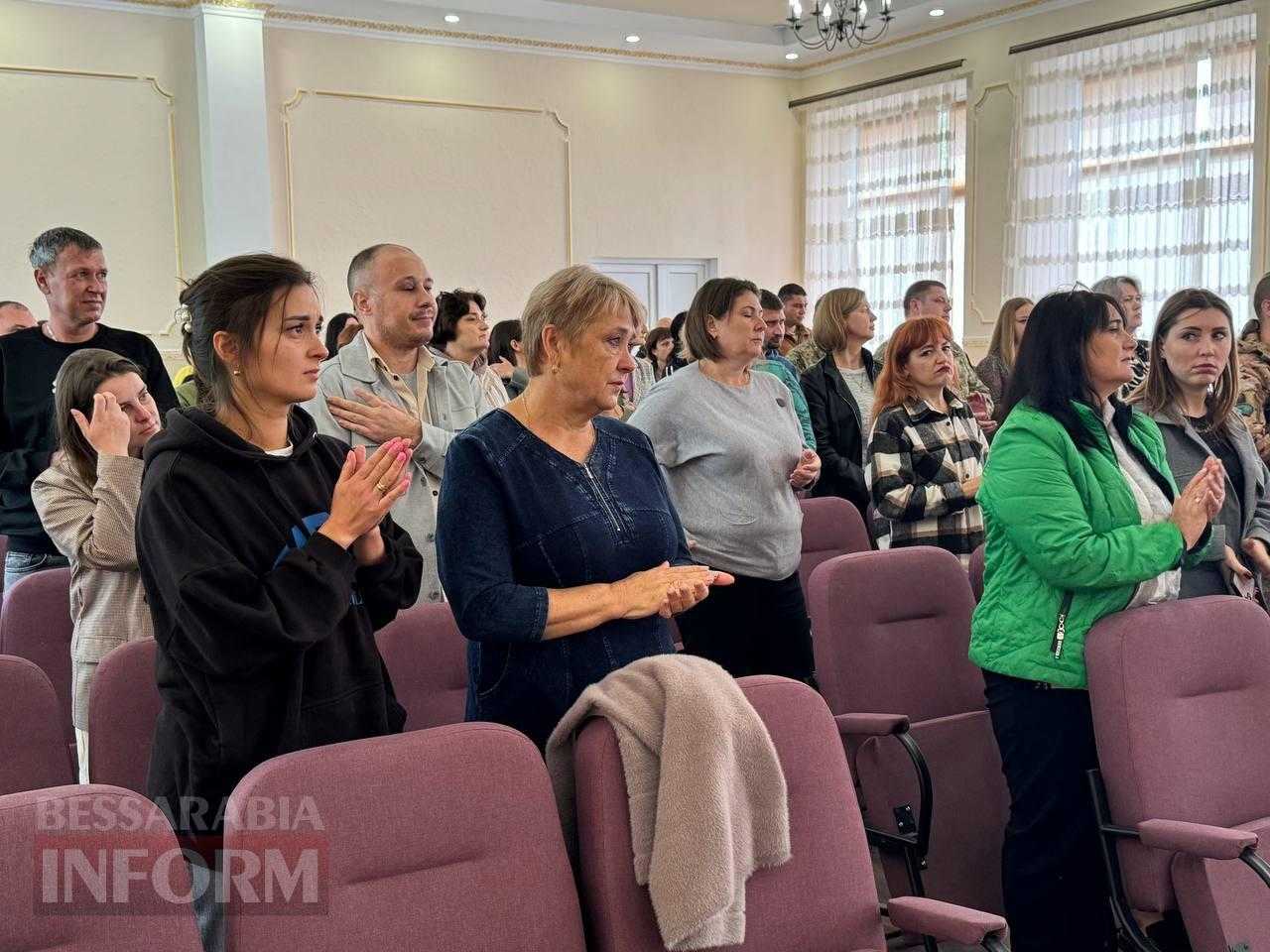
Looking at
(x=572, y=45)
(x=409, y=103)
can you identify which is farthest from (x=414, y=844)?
(x=572, y=45)

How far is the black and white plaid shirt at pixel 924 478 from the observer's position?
3.33 m

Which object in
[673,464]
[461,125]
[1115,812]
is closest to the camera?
[1115,812]

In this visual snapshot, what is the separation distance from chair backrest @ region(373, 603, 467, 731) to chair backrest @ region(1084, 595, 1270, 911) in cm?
116

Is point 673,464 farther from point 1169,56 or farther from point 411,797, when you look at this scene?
point 1169,56

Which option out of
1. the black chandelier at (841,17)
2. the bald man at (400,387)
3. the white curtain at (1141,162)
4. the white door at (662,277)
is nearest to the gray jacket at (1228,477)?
the bald man at (400,387)

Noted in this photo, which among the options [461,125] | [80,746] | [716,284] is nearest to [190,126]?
[461,125]

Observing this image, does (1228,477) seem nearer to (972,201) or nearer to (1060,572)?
(1060,572)

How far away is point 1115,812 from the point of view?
2174 millimetres

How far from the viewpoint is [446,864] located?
1546mm

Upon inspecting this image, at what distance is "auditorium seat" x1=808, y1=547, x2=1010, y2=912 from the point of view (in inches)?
104

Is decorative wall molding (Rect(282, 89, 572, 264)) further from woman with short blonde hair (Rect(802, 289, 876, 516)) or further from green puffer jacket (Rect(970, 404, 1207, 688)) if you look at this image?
green puffer jacket (Rect(970, 404, 1207, 688))

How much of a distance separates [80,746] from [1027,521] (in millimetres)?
1819

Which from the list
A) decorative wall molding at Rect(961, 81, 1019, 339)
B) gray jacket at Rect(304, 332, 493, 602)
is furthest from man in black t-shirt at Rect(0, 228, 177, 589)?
decorative wall molding at Rect(961, 81, 1019, 339)

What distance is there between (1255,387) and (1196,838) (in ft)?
8.81
